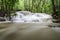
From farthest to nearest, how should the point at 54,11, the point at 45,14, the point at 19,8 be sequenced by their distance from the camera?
1. the point at 19,8
2. the point at 45,14
3. the point at 54,11

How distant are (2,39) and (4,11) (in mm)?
3204

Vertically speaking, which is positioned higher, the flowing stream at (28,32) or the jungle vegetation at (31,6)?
the jungle vegetation at (31,6)

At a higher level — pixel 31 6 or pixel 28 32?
pixel 31 6

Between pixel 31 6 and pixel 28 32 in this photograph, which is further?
pixel 31 6

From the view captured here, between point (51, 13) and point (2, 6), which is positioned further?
point (2, 6)

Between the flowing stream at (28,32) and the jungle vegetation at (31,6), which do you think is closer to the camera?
the flowing stream at (28,32)

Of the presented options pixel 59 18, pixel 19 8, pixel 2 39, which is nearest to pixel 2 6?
pixel 19 8

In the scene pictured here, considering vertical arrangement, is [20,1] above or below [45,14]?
above

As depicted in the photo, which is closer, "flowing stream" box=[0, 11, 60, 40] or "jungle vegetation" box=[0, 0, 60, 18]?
"flowing stream" box=[0, 11, 60, 40]

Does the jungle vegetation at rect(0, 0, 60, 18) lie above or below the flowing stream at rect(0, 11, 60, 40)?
above

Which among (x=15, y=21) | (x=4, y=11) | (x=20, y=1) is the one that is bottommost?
(x=15, y=21)

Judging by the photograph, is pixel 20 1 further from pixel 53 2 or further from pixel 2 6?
pixel 53 2

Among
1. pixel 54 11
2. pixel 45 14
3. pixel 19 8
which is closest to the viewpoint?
pixel 54 11

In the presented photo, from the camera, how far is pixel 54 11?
445 cm
